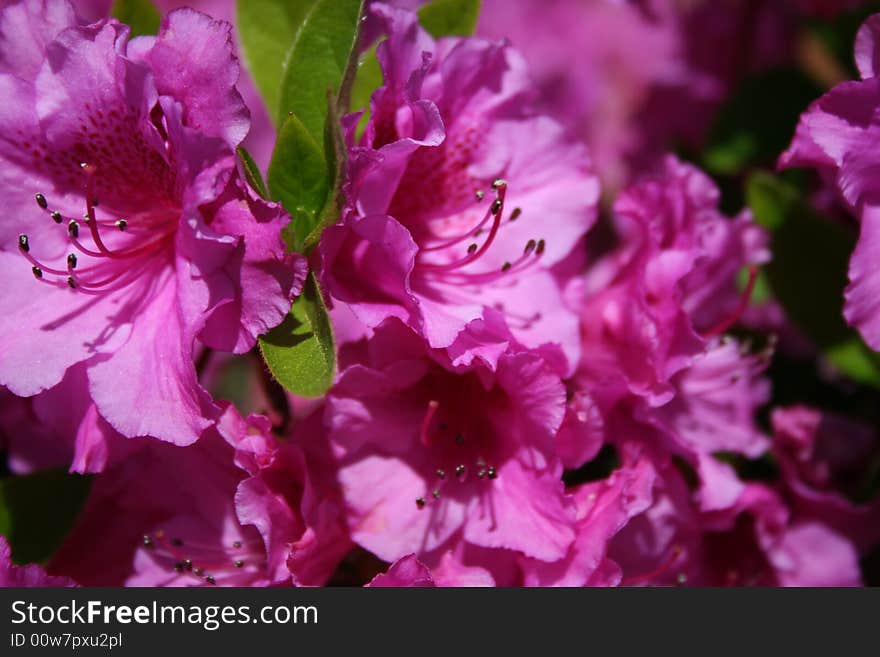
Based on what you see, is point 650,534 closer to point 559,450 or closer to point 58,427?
point 559,450

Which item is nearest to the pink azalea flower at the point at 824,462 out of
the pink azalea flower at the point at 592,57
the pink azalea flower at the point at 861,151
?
the pink azalea flower at the point at 861,151

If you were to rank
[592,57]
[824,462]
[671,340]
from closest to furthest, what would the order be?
[671,340] < [824,462] < [592,57]

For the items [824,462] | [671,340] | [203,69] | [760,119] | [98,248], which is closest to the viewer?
[203,69]

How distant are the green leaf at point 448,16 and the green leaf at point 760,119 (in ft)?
2.31

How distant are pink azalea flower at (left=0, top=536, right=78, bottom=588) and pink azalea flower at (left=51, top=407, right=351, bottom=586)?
0.14 meters

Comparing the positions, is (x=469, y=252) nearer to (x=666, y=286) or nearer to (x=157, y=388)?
(x=666, y=286)

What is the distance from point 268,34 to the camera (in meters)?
1.32

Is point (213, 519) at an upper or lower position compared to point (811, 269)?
lower

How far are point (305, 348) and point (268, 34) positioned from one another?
1.56 feet

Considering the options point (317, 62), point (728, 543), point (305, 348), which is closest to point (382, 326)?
point (305, 348)

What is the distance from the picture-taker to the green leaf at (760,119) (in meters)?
1.87

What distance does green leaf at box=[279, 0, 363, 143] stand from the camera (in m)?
1.14

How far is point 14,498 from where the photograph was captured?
Result: 50.6 inches

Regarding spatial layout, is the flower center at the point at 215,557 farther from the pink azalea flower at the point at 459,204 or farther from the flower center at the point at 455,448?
the pink azalea flower at the point at 459,204
